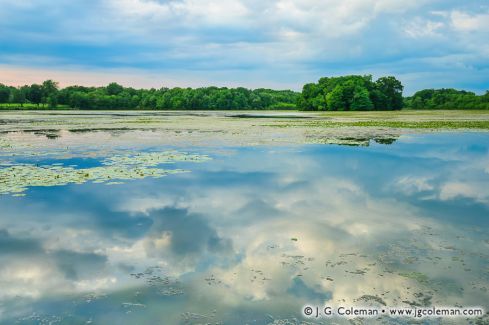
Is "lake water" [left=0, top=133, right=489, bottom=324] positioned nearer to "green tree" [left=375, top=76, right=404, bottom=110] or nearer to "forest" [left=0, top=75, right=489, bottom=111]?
"forest" [left=0, top=75, right=489, bottom=111]

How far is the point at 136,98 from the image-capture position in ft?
516

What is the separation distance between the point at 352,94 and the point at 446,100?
43.8m

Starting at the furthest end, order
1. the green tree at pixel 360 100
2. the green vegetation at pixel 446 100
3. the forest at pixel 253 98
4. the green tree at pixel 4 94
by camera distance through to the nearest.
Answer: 1. the green tree at pixel 4 94
2. the green vegetation at pixel 446 100
3. the forest at pixel 253 98
4. the green tree at pixel 360 100

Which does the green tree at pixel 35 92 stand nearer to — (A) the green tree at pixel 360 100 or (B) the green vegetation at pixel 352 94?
(B) the green vegetation at pixel 352 94

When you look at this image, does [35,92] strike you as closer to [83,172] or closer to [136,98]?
[136,98]

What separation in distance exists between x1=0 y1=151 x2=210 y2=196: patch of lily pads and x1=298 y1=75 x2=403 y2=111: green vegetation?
96.9 meters

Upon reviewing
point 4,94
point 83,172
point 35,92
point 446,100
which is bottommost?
point 83,172

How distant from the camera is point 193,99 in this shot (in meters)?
152

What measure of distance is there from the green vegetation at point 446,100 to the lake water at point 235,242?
11687 centimetres

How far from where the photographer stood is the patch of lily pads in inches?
523

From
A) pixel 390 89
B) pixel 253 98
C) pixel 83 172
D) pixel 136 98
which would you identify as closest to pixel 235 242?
pixel 83 172

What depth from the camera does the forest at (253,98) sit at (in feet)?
370

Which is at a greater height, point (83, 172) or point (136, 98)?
point (136, 98)

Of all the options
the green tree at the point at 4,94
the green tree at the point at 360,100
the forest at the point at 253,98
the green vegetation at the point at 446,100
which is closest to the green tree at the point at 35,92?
the forest at the point at 253,98
